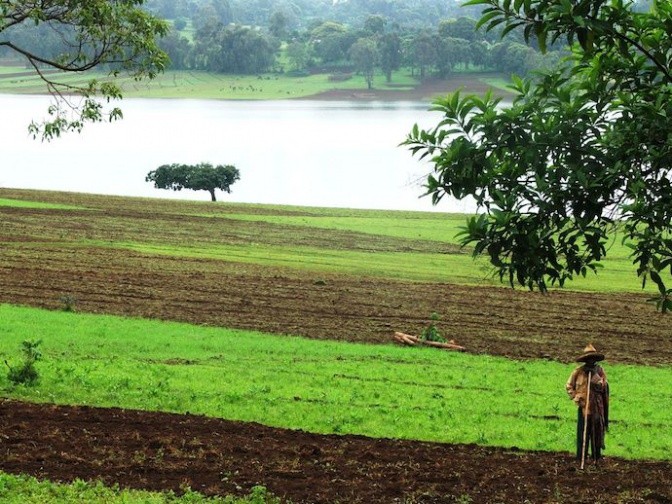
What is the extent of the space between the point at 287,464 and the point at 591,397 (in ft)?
13.7

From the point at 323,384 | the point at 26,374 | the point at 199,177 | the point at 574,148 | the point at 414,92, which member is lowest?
the point at 199,177

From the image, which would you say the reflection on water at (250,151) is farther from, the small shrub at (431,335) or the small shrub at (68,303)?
the small shrub at (68,303)

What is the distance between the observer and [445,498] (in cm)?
1294

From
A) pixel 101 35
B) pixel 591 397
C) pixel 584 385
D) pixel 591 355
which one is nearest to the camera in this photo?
pixel 591 355

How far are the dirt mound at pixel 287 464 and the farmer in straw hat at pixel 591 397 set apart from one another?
563 mm

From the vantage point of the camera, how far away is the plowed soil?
44.2 feet

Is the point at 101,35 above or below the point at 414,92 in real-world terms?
above

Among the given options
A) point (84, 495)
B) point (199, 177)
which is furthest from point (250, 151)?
point (84, 495)

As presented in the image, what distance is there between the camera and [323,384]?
2036 cm

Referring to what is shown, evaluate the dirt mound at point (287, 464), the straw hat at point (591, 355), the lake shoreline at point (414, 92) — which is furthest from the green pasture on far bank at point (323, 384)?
the lake shoreline at point (414, 92)

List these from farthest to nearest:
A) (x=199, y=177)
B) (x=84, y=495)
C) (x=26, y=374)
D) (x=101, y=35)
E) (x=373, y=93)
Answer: (x=373, y=93), (x=199, y=177), (x=101, y=35), (x=26, y=374), (x=84, y=495)

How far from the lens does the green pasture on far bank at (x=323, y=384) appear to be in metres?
17.5

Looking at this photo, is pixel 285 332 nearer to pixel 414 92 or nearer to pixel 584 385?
pixel 584 385

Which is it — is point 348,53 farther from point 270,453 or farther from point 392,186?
point 270,453
